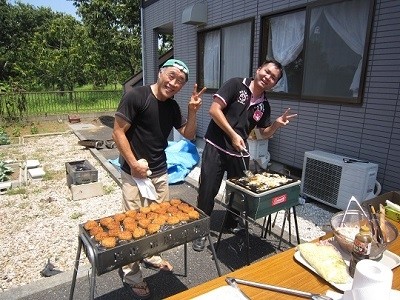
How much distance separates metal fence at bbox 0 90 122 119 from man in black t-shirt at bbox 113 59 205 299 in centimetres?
1211

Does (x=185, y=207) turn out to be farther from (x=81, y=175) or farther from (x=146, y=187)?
(x=81, y=175)

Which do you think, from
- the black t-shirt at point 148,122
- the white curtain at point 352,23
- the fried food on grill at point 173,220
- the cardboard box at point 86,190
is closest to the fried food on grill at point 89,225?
the fried food on grill at point 173,220

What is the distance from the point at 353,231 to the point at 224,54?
629 cm

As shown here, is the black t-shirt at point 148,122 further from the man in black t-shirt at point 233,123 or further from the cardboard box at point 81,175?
the cardboard box at point 81,175

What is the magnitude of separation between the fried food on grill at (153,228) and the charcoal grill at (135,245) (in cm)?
3

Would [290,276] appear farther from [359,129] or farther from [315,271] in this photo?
[359,129]

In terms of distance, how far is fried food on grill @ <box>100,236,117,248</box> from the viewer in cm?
185

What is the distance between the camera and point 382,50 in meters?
4.11

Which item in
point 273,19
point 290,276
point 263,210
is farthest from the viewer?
point 273,19

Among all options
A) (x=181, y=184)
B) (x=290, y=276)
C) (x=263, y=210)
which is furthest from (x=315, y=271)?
(x=181, y=184)

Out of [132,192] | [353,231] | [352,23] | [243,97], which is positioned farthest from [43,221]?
[352,23]

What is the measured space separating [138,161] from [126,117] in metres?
0.40

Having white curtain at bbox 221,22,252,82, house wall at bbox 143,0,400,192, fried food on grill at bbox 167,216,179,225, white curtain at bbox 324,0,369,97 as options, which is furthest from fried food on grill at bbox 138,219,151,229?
white curtain at bbox 221,22,252,82

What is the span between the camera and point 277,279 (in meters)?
1.49
